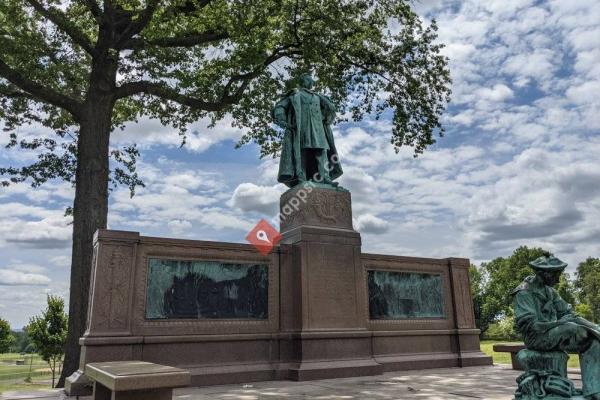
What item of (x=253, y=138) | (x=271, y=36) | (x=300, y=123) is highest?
(x=271, y=36)

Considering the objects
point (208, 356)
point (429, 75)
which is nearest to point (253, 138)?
point (429, 75)

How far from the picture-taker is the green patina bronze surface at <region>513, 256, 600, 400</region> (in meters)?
4.37

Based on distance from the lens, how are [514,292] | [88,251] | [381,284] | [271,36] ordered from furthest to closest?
1. [271,36]
2. [88,251]
3. [381,284]
4. [514,292]

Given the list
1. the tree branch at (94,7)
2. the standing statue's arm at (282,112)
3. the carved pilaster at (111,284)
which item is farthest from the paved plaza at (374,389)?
the tree branch at (94,7)

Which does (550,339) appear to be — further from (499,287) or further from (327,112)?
(499,287)

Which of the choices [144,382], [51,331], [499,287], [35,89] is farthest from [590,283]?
[144,382]

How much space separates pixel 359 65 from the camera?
17.1 m

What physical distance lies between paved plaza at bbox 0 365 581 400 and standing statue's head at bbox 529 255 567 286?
82.2 inches

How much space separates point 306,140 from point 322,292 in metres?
3.62

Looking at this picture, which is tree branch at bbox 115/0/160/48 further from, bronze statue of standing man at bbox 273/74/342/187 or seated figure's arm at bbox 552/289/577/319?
seated figure's arm at bbox 552/289/577/319

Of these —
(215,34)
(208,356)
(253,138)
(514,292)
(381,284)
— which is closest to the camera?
(514,292)

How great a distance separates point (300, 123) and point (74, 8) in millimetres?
9428

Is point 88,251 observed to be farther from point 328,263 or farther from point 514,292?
point 514,292

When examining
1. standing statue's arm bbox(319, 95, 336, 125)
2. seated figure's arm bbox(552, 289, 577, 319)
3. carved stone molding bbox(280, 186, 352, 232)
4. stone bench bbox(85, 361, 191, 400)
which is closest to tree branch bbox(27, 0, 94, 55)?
standing statue's arm bbox(319, 95, 336, 125)
